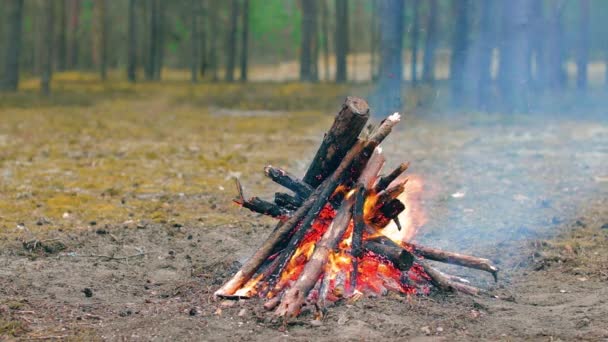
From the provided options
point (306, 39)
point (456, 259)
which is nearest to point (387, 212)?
point (456, 259)

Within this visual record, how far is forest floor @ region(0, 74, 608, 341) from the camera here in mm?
6395

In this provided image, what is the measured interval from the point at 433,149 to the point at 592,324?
473 inches

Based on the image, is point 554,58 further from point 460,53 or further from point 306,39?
point 306,39

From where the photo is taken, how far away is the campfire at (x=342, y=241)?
22.2 ft

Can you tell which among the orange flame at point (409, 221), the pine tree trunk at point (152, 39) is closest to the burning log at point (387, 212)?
the orange flame at point (409, 221)

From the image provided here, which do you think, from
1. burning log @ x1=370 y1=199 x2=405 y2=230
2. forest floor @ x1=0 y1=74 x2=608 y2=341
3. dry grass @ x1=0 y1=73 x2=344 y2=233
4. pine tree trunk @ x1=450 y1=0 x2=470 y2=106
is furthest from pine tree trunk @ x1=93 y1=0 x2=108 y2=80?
burning log @ x1=370 y1=199 x2=405 y2=230

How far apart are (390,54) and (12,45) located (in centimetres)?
1589

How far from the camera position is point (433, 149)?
18344 millimetres

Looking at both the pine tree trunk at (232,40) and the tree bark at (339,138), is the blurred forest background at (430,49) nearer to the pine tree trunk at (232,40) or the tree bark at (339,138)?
the pine tree trunk at (232,40)

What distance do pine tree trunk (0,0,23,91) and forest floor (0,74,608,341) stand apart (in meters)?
11.2

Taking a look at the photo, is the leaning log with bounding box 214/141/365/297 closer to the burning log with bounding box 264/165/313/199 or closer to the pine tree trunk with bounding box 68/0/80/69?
the burning log with bounding box 264/165/313/199

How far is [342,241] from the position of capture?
7113mm

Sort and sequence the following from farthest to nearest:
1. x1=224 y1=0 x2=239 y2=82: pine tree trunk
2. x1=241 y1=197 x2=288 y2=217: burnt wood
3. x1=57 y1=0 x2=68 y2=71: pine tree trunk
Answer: x1=57 y1=0 x2=68 y2=71: pine tree trunk, x1=224 y1=0 x2=239 y2=82: pine tree trunk, x1=241 y1=197 x2=288 y2=217: burnt wood

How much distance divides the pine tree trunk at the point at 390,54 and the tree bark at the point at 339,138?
17.4m
